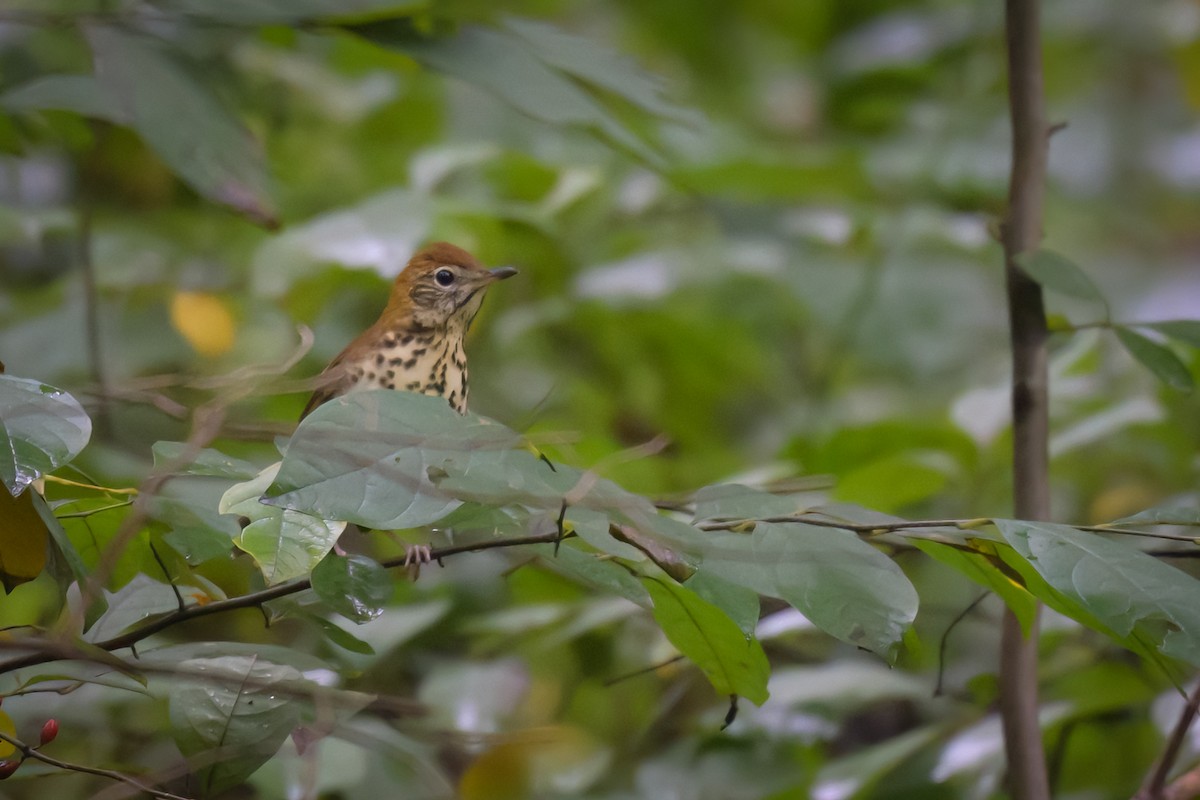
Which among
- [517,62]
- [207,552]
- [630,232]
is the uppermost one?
[517,62]

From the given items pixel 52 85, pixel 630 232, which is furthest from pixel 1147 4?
pixel 52 85

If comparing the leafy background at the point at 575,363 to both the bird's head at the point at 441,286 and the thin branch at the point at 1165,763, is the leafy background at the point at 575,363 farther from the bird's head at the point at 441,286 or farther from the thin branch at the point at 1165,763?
the bird's head at the point at 441,286

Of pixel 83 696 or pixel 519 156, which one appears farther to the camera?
pixel 519 156

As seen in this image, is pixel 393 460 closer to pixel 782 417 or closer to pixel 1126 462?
pixel 1126 462

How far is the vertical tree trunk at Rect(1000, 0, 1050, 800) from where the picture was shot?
1.02 m

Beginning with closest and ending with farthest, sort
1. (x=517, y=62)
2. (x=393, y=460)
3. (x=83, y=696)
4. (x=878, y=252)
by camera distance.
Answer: (x=393, y=460) < (x=517, y=62) < (x=83, y=696) < (x=878, y=252)

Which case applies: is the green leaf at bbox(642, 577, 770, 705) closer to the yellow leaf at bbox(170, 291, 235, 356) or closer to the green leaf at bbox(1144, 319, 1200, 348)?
the green leaf at bbox(1144, 319, 1200, 348)

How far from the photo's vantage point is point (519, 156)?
204cm

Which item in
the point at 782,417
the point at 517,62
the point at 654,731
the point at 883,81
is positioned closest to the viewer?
the point at 517,62

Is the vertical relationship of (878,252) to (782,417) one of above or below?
above

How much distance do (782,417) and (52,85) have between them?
186 cm

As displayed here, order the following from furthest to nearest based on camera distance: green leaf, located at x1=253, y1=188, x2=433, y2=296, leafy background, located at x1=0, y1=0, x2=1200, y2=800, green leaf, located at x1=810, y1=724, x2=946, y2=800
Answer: green leaf, located at x1=253, y1=188, x2=433, y2=296 → green leaf, located at x1=810, y1=724, x2=946, y2=800 → leafy background, located at x1=0, y1=0, x2=1200, y2=800

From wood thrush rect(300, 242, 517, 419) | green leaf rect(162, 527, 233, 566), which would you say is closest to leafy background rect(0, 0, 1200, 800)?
green leaf rect(162, 527, 233, 566)

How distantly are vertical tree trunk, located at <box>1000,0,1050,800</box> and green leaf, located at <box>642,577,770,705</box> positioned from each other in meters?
0.31
